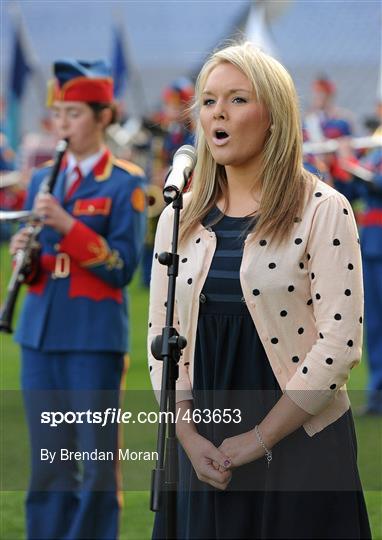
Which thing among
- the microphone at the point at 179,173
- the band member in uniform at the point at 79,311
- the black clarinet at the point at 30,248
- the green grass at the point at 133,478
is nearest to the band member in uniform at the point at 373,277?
the green grass at the point at 133,478

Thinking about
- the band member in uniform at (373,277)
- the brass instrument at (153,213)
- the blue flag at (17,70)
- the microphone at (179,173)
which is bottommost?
the microphone at (179,173)

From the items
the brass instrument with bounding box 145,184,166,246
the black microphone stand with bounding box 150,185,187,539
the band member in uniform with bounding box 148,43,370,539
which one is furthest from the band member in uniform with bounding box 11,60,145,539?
the brass instrument with bounding box 145,184,166,246

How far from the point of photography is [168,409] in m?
2.82

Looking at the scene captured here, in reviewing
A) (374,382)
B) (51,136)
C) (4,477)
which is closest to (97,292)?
(4,477)

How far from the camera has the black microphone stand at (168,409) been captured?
2793 millimetres

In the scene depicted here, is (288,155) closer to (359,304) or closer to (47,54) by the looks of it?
(359,304)

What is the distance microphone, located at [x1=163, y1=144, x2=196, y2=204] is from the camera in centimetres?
290

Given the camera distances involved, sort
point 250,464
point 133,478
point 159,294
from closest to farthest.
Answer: point 250,464
point 159,294
point 133,478

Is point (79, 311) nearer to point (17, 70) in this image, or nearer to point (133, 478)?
point (133, 478)

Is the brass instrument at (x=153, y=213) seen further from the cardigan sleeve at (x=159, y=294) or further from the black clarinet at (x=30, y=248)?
the cardigan sleeve at (x=159, y=294)

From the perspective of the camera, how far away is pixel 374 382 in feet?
26.2

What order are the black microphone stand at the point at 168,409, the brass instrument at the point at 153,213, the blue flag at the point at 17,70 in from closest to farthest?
the black microphone stand at the point at 168,409, the brass instrument at the point at 153,213, the blue flag at the point at 17,70

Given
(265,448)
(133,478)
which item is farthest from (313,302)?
(133,478)

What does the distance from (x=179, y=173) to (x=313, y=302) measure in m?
0.48
